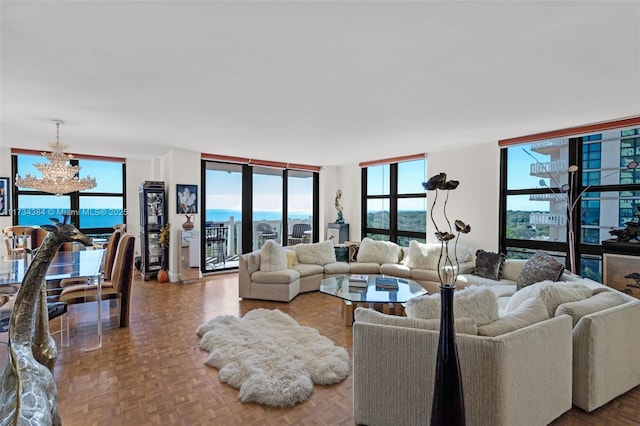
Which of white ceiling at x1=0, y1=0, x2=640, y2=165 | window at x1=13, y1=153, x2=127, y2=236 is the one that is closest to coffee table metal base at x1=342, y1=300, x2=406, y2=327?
white ceiling at x1=0, y1=0, x2=640, y2=165

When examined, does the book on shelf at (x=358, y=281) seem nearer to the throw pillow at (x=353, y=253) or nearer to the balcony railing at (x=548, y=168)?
the throw pillow at (x=353, y=253)

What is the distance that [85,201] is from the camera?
664 centimetres

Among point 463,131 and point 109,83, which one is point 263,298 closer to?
point 109,83

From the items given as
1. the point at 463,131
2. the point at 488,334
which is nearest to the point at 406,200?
the point at 463,131

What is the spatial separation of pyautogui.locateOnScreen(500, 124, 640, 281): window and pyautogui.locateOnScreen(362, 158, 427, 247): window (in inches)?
65.6

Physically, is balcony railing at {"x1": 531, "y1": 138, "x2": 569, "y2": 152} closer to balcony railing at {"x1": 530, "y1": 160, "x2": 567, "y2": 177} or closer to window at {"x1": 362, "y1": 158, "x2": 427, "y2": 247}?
balcony railing at {"x1": 530, "y1": 160, "x2": 567, "y2": 177}

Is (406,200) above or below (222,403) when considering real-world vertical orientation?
above

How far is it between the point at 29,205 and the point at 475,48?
7683 mm

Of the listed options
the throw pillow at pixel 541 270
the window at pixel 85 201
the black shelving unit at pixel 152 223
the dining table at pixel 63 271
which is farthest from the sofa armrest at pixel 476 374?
the window at pixel 85 201

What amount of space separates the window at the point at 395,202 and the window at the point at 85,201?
540 cm

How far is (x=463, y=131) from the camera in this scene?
4.37m

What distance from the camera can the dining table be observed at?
9.97ft

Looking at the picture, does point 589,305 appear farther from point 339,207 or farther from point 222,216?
point 222,216

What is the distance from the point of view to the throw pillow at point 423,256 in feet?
16.8
